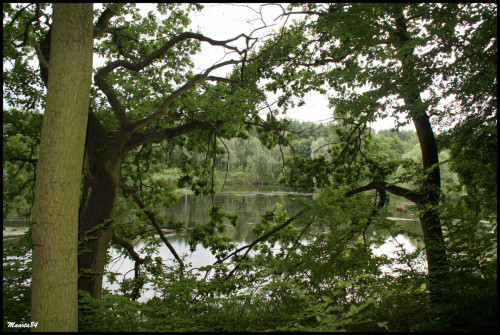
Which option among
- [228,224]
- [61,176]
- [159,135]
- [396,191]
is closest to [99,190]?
[159,135]

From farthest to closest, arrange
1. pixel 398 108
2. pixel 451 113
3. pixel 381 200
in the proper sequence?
pixel 381 200 < pixel 451 113 < pixel 398 108

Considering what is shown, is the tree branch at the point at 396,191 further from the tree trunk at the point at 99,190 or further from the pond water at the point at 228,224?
the tree trunk at the point at 99,190

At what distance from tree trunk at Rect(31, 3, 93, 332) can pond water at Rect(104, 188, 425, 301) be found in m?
6.14

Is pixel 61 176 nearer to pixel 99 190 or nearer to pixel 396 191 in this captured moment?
pixel 99 190

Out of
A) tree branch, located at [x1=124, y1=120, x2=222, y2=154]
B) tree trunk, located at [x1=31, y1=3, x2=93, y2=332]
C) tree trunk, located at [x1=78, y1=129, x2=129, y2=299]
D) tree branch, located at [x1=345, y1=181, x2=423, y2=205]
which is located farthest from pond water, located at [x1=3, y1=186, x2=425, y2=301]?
tree trunk, located at [x1=31, y1=3, x2=93, y2=332]

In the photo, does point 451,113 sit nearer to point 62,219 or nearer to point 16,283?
point 62,219

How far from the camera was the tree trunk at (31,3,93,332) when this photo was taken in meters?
2.47

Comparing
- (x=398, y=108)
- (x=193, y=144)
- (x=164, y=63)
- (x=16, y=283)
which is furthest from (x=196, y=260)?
(x=398, y=108)

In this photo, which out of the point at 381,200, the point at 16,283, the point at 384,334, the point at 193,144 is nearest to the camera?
the point at 384,334

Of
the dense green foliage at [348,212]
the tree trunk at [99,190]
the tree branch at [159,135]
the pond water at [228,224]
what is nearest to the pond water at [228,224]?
the pond water at [228,224]

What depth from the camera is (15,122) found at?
6.71 m

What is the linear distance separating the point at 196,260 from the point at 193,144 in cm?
575

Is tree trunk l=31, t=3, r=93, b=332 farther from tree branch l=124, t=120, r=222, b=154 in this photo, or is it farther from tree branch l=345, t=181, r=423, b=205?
tree branch l=345, t=181, r=423, b=205

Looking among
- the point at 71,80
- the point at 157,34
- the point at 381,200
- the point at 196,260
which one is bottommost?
the point at 196,260
